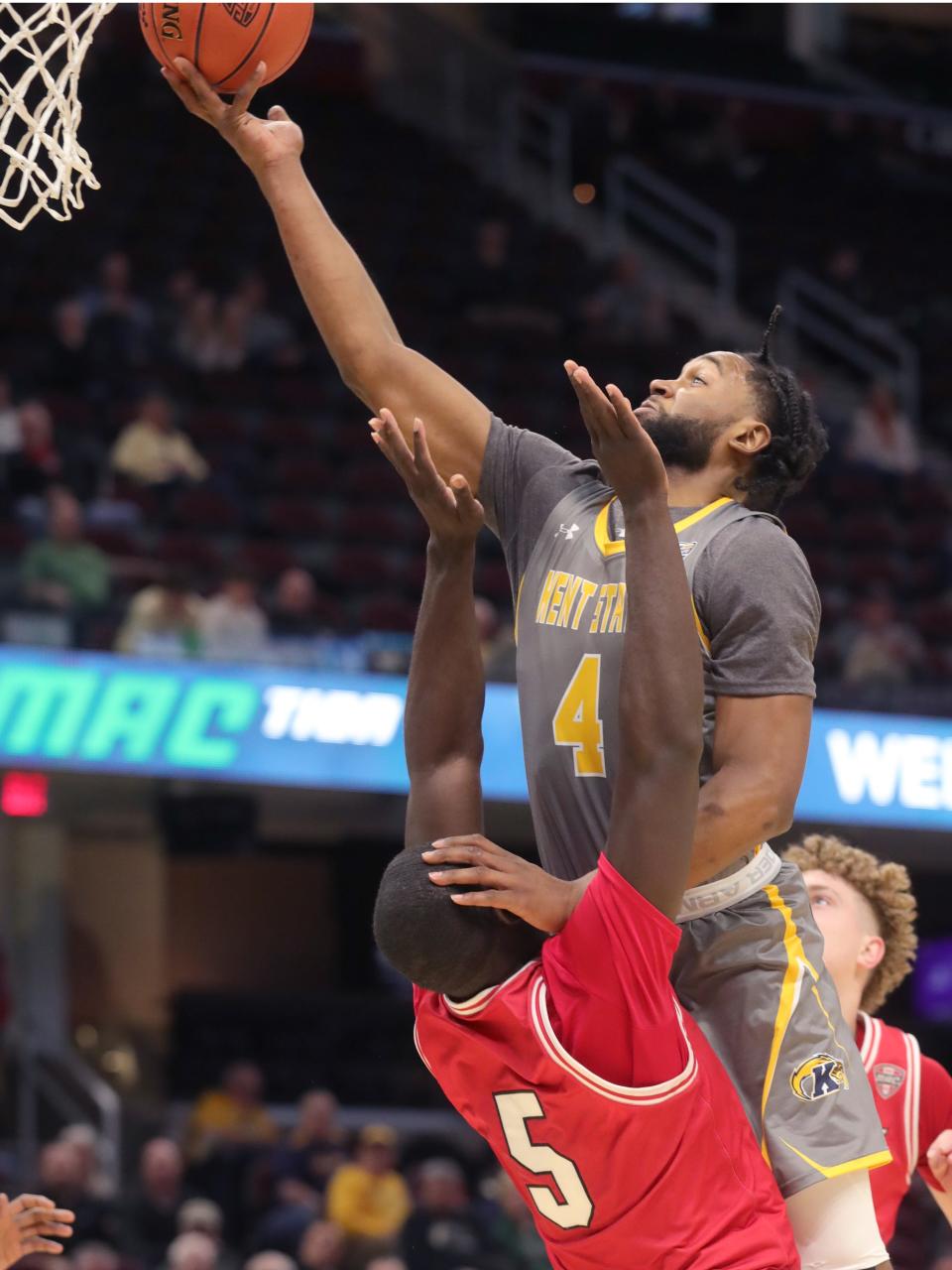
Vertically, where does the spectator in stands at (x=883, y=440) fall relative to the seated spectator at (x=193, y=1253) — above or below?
above

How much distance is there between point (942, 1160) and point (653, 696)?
135 centimetres

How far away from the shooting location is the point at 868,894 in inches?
156

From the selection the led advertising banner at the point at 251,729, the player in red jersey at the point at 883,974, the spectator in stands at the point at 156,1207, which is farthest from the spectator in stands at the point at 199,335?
the player in red jersey at the point at 883,974

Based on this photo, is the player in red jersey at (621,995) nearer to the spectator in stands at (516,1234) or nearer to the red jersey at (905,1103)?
the red jersey at (905,1103)

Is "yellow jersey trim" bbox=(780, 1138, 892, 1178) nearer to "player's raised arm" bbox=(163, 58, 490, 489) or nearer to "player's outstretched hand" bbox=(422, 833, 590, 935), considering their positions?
"player's outstretched hand" bbox=(422, 833, 590, 935)

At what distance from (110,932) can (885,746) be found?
5.39 m

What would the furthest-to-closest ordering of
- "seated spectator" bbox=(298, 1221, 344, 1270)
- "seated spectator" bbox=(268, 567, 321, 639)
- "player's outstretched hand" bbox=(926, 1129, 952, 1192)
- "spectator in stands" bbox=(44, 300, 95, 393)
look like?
"spectator in stands" bbox=(44, 300, 95, 393)
"seated spectator" bbox=(268, 567, 321, 639)
"seated spectator" bbox=(298, 1221, 344, 1270)
"player's outstretched hand" bbox=(926, 1129, 952, 1192)

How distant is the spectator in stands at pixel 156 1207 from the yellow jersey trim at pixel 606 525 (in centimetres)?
691

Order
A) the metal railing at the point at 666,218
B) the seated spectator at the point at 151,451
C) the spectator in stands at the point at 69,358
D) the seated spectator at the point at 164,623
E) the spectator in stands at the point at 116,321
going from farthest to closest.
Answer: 1. the metal railing at the point at 666,218
2. the spectator in stands at the point at 116,321
3. the spectator in stands at the point at 69,358
4. the seated spectator at the point at 151,451
5. the seated spectator at the point at 164,623

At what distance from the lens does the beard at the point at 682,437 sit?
3236 mm

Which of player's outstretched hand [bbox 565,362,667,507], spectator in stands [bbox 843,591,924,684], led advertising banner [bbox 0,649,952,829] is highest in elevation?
player's outstretched hand [bbox 565,362,667,507]

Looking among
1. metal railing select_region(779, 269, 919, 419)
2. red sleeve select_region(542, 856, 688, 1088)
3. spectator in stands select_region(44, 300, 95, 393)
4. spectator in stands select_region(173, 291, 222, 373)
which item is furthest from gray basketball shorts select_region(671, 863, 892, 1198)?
metal railing select_region(779, 269, 919, 419)

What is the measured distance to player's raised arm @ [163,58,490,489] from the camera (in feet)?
11.1

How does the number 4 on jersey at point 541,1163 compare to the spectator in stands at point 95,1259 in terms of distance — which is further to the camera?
the spectator in stands at point 95,1259
